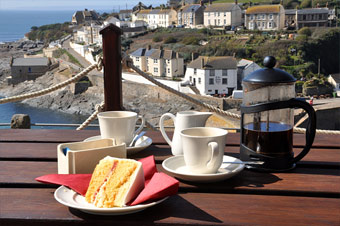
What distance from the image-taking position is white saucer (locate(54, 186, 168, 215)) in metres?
0.84

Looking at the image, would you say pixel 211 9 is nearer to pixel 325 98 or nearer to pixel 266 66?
pixel 325 98

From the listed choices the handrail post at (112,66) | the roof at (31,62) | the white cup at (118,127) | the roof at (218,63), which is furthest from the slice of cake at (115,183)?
the roof at (31,62)

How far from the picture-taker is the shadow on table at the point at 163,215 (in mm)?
824

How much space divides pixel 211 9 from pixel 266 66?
48417mm

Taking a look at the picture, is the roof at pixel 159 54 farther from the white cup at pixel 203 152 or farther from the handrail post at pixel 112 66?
the white cup at pixel 203 152

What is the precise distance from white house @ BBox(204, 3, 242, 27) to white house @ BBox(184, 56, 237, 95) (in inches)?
730

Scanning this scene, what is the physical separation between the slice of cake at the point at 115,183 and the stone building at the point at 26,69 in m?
37.8

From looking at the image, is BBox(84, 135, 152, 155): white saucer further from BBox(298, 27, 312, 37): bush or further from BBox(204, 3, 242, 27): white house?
BBox(204, 3, 242, 27): white house

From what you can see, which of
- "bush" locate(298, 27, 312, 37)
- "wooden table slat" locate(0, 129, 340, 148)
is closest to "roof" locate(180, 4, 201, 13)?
"bush" locate(298, 27, 312, 37)

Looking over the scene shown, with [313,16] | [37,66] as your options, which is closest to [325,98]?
[313,16]

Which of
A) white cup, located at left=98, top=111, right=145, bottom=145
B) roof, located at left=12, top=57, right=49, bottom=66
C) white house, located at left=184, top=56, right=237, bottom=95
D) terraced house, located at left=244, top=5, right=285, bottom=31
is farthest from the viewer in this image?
terraced house, located at left=244, top=5, right=285, bottom=31

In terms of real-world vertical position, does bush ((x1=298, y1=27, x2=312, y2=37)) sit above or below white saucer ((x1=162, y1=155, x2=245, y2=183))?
above

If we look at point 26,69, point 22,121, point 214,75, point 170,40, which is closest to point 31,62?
point 26,69

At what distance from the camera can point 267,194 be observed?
974mm
